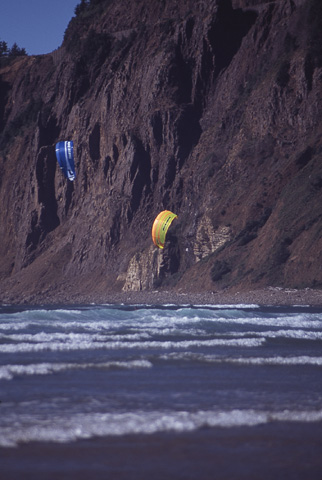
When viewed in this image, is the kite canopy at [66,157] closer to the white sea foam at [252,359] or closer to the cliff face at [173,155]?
the cliff face at [173,155]

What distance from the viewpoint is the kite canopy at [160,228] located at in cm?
6612

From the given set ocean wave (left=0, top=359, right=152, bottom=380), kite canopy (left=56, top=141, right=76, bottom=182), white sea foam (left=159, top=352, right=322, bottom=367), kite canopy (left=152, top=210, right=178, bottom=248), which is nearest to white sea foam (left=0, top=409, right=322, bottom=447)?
ocean wave (left=0, top=359, right=152, bottom=380)

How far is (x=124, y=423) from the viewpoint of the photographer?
369 inches

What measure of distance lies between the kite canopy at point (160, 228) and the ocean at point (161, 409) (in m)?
46.0

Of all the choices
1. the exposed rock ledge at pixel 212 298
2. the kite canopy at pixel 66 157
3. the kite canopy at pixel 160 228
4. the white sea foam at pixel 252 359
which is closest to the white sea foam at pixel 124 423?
the white sea foam at pixel 252 359

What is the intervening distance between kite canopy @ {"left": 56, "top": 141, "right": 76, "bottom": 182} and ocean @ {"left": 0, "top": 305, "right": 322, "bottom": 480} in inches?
2502

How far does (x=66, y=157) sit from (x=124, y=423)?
74.6 metres

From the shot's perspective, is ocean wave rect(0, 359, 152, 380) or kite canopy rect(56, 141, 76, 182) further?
kite canopy rect(56, 141, 76, 182)

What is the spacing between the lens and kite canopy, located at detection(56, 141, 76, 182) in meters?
82.2

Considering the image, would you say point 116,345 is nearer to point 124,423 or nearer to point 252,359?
point 252,359

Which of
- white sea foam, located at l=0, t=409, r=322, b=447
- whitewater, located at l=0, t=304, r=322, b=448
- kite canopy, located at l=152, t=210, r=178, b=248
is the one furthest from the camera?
kite canopy, located at l=152, t=210, r=178, b=248

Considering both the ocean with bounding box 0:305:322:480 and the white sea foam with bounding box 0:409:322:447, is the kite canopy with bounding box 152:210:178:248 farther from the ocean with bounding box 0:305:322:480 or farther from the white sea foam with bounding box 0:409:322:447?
the white sea foam with bounding box 0:409:322:447

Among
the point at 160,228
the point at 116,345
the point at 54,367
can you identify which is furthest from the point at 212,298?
the point at 54,367

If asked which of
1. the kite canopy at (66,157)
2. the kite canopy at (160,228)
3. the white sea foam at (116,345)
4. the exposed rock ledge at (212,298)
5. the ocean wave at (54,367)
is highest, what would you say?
the kite canopy at (66,157)
